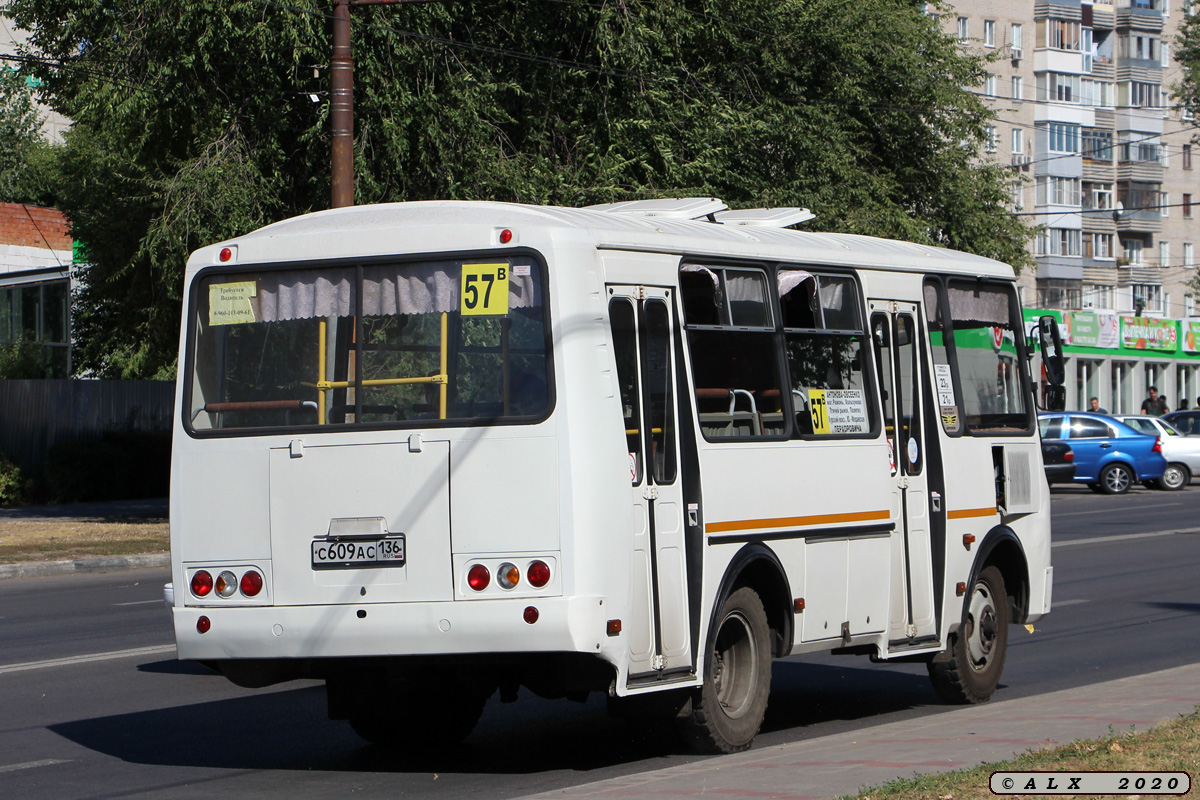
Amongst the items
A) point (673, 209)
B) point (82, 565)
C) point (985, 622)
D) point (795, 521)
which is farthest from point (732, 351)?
point (82, 565)

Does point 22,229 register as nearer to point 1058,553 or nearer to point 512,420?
point 1058,553

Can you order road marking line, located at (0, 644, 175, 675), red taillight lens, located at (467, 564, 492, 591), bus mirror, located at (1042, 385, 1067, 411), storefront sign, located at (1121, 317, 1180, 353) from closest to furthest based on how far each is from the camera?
red taillight lens, located at (467, 564, 492, 591)
bus mirror, located at (1042, 385, 1067, 411)
road marking line, located at (0, 644, 175, 675)
storefront sign, located at (1121, 317, 1180, 353)

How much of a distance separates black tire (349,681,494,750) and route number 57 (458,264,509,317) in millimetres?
2317

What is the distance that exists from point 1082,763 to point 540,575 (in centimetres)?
247

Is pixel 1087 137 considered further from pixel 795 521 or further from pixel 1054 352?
pixel 795 521

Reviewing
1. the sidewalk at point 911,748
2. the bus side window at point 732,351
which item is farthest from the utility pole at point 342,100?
the sidewalk at point 911,748

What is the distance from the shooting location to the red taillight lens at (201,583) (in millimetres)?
8344

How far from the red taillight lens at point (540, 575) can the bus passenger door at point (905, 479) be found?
3102 mm

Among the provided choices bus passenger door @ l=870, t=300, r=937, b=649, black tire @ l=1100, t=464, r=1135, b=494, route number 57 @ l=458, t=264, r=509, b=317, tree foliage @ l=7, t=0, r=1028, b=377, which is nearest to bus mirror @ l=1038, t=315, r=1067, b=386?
bus passenger door @ l=870, t=300, r=937, b=649

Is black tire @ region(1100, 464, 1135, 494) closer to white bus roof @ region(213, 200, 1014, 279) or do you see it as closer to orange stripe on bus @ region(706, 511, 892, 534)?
orange stripe on bus @ region(706, 511, 892, 534)

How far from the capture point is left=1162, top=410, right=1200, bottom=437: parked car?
41.5m

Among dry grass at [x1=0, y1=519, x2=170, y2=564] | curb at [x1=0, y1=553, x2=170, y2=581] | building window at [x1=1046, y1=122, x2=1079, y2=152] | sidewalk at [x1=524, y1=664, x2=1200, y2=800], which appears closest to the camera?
sidewalk at [x1=524, y1=664, x2=1200, y2=800]

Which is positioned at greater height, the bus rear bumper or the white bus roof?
the white bus roof

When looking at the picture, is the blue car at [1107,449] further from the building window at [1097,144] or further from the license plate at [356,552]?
the building window at [1097,144]
